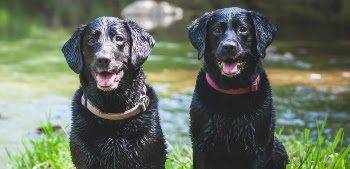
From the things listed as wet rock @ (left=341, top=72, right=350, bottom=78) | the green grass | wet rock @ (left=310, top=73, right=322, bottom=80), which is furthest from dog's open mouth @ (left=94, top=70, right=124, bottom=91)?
wet rock @ (left=341, top=72, right=350, bottom=78)

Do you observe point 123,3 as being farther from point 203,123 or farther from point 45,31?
point 203,123

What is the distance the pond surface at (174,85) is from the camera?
33.5 feet

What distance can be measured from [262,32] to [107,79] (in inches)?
53.7

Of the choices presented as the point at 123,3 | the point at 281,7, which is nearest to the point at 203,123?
the point at 281,7

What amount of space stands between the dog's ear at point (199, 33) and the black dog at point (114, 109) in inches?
17.6

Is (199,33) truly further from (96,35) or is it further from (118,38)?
(96,35)

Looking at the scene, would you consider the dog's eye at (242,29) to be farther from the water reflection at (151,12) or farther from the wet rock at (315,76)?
the water reflection at (151,12)

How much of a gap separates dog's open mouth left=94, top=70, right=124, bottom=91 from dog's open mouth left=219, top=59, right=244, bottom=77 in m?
0.85

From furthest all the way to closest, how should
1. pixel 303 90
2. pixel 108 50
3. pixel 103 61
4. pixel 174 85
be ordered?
pixel 174 85 → pixel 303 90 → pixel 108 50 → pixel 103 61

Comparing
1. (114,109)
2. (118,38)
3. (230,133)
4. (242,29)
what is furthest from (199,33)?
(114,109)

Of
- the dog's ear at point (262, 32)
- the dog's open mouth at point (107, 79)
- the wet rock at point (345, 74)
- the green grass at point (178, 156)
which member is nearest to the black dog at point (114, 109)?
the dog's open mouth at point (107, 79)

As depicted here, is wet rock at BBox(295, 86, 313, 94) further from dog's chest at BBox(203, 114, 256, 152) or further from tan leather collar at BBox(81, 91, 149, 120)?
tan leather collar at BBox(81, 91, 149, 120)

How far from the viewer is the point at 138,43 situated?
17.3 ft

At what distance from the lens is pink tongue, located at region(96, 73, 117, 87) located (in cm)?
500
